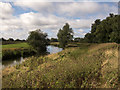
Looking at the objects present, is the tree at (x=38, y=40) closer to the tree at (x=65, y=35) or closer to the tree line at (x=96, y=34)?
the tree line at (x=96, y=34)

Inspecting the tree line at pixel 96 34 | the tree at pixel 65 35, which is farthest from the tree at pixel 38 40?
the tree at pixel 65 35

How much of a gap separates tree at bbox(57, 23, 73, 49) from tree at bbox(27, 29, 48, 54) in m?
12.0

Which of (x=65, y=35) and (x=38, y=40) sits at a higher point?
(x=65, y=35)

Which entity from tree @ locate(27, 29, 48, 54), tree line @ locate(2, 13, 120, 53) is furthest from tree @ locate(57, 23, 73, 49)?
tree @ locate(27, 29, 48, 54)

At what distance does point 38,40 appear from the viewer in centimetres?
2848

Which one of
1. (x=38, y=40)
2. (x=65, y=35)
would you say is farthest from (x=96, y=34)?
(x=65, y=35)

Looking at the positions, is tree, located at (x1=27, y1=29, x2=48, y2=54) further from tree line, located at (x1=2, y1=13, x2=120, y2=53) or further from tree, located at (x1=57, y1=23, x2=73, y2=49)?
tree, located at (x1=57, y1=23, x2=73, y2=49)

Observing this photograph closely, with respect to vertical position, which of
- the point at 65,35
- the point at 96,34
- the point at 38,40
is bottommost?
the point at 38,40

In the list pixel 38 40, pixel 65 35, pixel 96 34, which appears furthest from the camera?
pixel 65 35

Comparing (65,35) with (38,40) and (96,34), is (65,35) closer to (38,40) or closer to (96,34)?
(38,40)

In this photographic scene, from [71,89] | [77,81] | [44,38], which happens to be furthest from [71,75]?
[44,38]

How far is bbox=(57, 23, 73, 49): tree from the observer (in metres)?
41.1

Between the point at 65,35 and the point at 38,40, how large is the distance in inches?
644

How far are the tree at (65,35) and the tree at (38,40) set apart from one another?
1197 centimetres
